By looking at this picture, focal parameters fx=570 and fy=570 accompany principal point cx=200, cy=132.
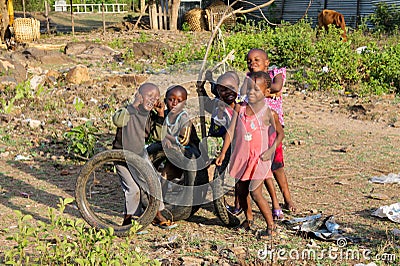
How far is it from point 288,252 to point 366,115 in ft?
15.5

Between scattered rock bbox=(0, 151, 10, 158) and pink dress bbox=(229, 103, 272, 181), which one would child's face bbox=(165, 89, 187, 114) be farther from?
scattered rock bbox=(0, 151, 10, 158)

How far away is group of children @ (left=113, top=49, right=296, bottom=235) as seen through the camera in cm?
411

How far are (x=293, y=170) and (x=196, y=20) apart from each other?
1395 centimetres

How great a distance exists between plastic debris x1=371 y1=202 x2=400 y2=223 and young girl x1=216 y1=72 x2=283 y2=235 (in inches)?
35.7

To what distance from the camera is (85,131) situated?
6.34 meters

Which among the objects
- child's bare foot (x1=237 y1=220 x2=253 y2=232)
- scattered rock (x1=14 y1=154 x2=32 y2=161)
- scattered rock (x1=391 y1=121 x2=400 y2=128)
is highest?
scattered rock (x1=391 y1=121 x2=400 y2=128)

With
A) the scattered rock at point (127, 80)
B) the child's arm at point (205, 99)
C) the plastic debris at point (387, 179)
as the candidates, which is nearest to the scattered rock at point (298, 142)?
the plastic debris at point (387, 179)

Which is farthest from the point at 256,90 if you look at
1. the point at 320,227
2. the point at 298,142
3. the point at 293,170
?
the point at 298,142

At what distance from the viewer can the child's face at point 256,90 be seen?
13.4ft

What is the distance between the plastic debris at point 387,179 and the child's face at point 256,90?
72.6 inches

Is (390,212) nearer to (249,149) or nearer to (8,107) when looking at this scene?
(249,149)

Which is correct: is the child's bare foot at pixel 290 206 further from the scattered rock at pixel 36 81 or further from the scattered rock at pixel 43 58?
the scattered rock at pixel 43 58

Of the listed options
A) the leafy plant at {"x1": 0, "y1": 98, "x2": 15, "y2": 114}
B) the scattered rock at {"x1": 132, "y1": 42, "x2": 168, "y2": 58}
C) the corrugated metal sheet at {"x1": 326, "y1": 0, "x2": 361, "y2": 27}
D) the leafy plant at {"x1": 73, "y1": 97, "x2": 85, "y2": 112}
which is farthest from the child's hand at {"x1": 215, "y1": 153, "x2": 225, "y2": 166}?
the corrugated metal sheet at {"x1": 326, "y1": 0, "x2": 361, "y2": 27}

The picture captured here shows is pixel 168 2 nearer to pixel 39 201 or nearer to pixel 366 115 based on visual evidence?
pixel 366 115
